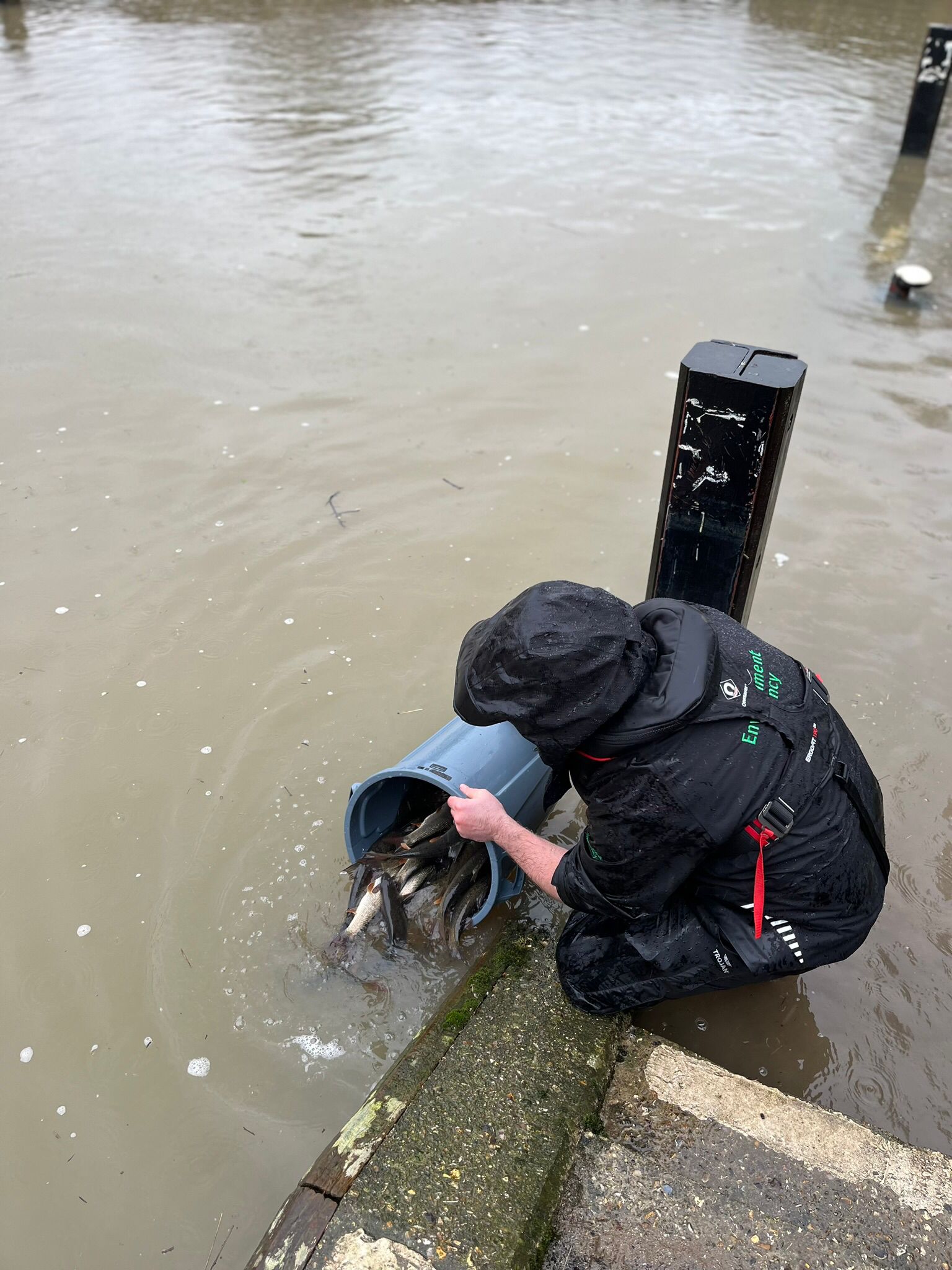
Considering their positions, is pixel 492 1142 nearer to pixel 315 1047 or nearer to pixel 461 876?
pixel 315 1047

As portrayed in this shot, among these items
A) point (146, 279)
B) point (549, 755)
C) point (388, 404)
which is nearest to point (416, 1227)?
point (549, 755)

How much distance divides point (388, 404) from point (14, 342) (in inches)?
113

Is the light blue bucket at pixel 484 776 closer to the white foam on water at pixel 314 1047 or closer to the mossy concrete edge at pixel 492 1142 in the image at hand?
the mossy concrete edge at pixel 492 1142

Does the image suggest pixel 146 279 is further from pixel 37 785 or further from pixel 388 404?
pixel 37 785

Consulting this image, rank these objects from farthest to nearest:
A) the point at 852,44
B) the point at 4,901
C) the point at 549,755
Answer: the point at 852,44 → the point at 4,901 → the point at 549,755

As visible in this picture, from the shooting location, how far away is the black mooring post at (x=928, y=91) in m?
9.31

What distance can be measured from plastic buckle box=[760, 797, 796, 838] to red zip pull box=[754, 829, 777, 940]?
0.02 m

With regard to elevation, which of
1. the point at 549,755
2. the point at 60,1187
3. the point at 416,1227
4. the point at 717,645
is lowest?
the point at 60,1187

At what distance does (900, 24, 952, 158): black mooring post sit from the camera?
367 inches

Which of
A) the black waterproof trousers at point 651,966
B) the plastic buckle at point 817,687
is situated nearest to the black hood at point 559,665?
the plastic buckle at point 817,687

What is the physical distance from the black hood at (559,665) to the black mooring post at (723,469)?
2.93ft

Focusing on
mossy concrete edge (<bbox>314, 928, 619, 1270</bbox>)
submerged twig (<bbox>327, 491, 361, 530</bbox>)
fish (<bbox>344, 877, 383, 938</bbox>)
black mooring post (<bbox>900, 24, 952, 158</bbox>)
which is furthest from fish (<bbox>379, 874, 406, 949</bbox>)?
black mooring post (<bbox>900, 24, 952, 158</bbox>)

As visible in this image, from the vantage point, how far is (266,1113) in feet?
9.17

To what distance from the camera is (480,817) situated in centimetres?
268
